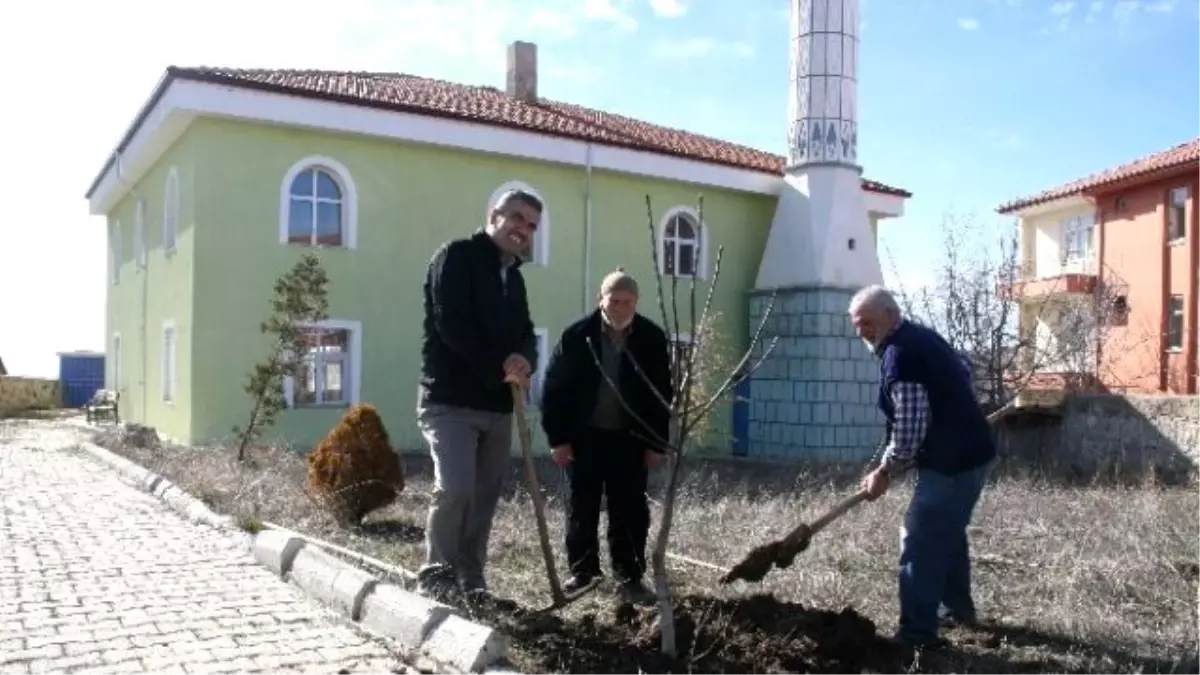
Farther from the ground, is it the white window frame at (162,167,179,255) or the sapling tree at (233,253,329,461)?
the white window frame at (162,167,179,255)

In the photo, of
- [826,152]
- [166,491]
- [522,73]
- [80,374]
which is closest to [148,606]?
[166,491]

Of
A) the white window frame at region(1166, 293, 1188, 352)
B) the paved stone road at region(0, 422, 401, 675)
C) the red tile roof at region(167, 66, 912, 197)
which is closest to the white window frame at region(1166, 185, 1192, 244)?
the white window frame at region(1166, 293, 1188, 352)

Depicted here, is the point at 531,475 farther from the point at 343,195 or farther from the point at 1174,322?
the point at 1174,322

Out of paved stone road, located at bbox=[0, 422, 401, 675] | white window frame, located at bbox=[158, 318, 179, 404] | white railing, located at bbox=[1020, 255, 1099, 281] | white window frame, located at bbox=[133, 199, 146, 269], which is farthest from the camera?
white railing, located at bbox=[1020, 255, 1099, 281]

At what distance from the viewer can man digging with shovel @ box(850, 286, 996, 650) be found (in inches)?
182

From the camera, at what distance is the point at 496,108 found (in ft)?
60.1

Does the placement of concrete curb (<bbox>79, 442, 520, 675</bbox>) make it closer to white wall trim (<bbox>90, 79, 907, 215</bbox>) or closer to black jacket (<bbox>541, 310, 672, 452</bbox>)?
black jacket (<bbox>541, 310, 672, 452</bbox>)

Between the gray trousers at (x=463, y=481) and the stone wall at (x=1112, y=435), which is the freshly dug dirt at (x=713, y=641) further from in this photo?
the stone wall at (x=1112, y=435)

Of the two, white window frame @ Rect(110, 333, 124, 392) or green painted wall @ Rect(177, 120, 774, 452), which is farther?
white window frame @ Rect(110, 333, 124, 392)

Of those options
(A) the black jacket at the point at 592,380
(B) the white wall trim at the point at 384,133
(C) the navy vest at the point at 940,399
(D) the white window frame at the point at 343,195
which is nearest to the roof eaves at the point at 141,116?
(B) the white wall trim at the point at 384,133

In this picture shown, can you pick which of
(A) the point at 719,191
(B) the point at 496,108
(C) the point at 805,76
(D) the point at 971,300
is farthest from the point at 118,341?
(D) the point at 971,300

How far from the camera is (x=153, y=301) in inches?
720

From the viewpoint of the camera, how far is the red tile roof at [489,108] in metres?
15.5

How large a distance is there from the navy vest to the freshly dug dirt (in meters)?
0.83
